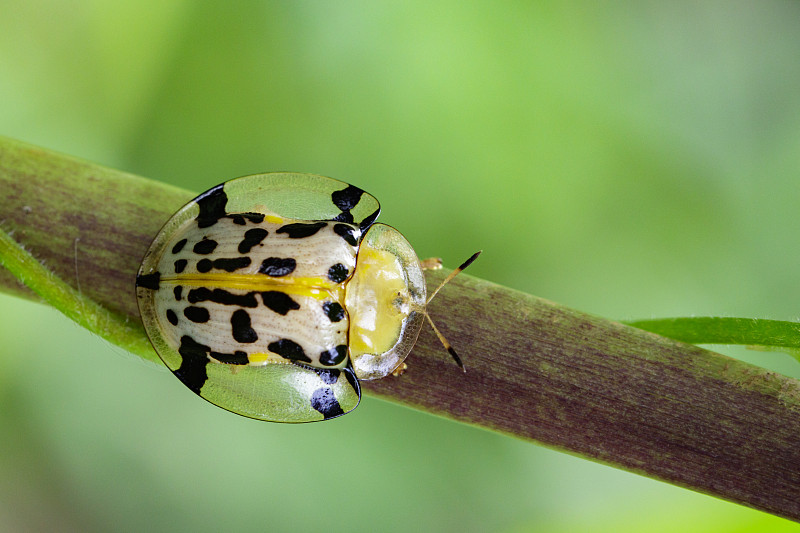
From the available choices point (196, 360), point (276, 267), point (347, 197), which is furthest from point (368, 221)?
point (196, 360)

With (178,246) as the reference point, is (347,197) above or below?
above

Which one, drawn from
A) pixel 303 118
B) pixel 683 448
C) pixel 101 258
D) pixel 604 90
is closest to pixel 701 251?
pixel 604 90

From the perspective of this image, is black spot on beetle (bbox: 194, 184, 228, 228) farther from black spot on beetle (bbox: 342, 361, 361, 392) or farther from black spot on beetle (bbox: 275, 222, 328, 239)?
black spot on beetle (bbox: 342, 361, 361, 392)

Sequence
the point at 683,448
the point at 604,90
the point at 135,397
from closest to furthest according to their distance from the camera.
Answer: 1. the point at 683,448
2. the point at 135,397
3. the point at 604,90

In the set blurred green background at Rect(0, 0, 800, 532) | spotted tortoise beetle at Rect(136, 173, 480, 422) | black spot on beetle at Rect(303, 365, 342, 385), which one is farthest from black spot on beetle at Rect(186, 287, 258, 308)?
blurred green background at Rect(0, 0, 800, 532)

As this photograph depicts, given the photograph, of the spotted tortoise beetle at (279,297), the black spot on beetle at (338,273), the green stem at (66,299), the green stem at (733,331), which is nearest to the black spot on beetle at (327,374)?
the spotted tortoise beetle at (279,297)

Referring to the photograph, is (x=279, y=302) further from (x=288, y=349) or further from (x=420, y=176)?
(x=420, y=176)

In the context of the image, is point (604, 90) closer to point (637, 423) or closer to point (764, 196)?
point (764, 196)
